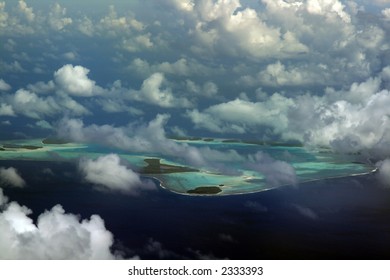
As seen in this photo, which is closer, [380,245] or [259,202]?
[380,245]

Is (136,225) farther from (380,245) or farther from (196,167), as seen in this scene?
(380,245)

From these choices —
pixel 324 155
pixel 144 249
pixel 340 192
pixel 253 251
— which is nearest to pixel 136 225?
pixel 144 249

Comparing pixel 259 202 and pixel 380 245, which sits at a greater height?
pixel 259 202

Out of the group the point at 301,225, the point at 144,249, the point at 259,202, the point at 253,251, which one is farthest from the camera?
the point at 259,202

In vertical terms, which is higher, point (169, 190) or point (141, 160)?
point (141, 160)
